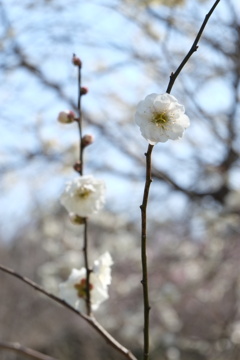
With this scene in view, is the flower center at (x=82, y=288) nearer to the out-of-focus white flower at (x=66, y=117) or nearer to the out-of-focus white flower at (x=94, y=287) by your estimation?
the out-of-focus white flower at (x=94, y=287)

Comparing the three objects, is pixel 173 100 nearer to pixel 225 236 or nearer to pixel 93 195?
pixel 93 195

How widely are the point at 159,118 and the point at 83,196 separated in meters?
0.31

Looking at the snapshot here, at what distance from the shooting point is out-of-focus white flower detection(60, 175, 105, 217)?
1146mm

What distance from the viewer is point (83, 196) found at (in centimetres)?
114

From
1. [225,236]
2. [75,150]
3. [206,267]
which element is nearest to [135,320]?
[206,267]

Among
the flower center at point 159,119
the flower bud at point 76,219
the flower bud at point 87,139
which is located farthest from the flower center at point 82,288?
the flower center at point 159,119

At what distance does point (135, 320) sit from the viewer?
5211 mm

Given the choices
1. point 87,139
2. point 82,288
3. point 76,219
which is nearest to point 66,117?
point 87,139

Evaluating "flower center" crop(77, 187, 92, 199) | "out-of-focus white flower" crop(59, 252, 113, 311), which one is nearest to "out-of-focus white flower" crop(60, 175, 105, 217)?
"flower center" crop(77, 187, 92, 199)

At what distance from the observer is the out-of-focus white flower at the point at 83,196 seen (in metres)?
1.15

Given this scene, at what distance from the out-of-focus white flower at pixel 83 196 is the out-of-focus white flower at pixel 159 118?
29 centimetres

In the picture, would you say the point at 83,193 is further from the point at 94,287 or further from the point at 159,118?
the point at 159,118

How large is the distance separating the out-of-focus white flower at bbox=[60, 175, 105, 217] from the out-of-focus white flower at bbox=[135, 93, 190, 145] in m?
0.29

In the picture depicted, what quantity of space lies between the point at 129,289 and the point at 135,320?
481 mm
